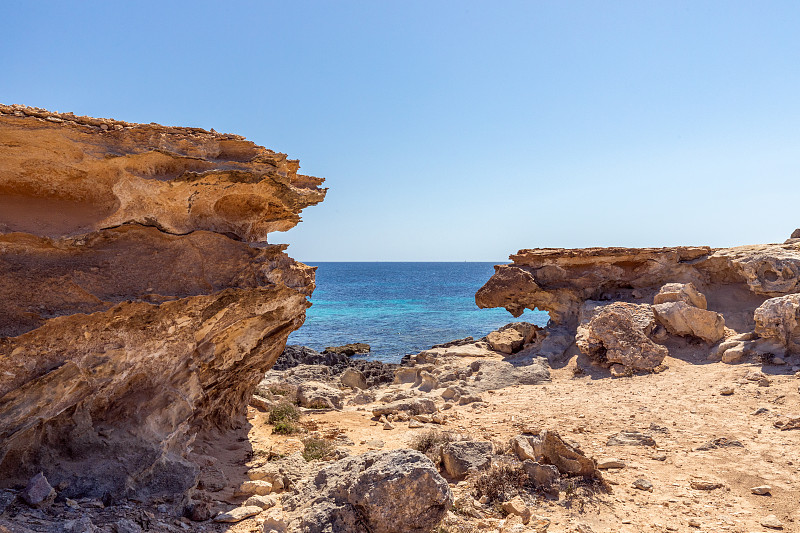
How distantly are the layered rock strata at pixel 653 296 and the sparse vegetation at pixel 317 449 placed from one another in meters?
7.64

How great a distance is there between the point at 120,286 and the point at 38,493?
2.05m

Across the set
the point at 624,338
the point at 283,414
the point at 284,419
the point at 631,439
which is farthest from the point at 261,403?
the point at 624,338

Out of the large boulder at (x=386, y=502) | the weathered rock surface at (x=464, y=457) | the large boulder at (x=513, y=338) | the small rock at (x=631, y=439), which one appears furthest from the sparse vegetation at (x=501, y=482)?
the large boulder at (x=513, y=338)

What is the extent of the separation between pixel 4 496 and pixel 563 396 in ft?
30.3

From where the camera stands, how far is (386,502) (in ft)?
13.8

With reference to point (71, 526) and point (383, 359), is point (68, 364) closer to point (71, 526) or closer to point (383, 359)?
point (71, 526)

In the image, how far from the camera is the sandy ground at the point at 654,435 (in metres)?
4.92

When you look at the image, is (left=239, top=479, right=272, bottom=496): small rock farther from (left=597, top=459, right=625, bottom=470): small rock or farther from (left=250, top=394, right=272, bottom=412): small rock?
(left=597, top=459, right=625, bottom=470): small rock

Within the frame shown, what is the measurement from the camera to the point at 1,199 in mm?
4914

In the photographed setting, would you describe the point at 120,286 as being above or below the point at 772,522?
above

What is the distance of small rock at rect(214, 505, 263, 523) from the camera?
184 inches

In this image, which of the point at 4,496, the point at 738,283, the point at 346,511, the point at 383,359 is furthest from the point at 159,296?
the point at 383,359

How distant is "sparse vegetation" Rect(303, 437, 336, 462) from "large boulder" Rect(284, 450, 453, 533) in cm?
199

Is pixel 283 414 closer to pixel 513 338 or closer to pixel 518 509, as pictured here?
pixel 518 509
